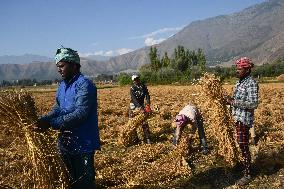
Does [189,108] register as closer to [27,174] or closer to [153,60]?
[27,174]

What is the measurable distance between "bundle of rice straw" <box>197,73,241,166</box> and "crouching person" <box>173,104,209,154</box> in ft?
3.65

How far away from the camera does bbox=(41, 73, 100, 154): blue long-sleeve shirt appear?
409cm

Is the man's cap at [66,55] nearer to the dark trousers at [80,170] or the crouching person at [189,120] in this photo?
the dark trousers at [80,170]

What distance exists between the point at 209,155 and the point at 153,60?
225 feet

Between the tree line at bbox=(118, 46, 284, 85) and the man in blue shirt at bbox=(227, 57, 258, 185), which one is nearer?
the man in blue shirt at bbox=(227, 57, 258, 185)

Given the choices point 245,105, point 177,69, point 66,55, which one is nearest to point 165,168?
point 245,105

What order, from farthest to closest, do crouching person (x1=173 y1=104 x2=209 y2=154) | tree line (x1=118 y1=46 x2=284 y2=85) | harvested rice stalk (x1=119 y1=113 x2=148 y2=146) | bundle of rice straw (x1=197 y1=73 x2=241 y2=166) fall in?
tree line (x1=118 y1=46 x2=284 y2=85)
harvested rice stalk (x1=119 y1=113 x2=148 y2=146)
crouching person (x1=173 y1=104 x2=209 y2=154)
bundle of rice straw (x1=197 y1=73 x2=241 y2=166)

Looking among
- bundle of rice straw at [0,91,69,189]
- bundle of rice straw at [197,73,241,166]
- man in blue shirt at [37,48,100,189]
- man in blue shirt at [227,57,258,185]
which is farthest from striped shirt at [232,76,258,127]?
bundle of rice straw at [0,91,69,189]

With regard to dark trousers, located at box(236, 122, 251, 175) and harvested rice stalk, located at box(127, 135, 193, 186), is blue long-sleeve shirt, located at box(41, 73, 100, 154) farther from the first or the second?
dark trousers, located at box(236, 122, 251, 175)

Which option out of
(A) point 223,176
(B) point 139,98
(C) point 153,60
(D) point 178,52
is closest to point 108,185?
(A) point 223,176

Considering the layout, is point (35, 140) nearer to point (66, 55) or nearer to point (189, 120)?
point (66, 55)

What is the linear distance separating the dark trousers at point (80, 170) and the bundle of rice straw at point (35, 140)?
0.10m

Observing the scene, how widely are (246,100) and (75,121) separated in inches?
127

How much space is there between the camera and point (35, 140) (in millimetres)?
4105
